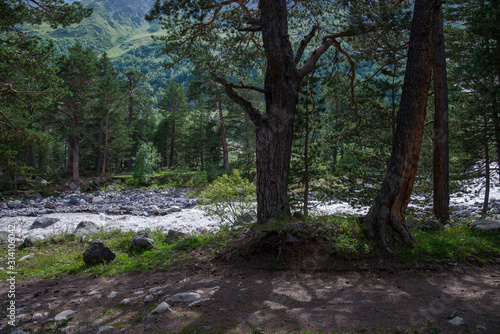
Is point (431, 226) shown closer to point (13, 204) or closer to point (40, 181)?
point (13, 204)

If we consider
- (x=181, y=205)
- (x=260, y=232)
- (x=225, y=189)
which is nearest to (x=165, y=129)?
(x=181, y=205)

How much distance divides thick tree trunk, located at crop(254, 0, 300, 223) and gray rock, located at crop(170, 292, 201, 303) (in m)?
2.45

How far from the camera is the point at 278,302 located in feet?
10.6

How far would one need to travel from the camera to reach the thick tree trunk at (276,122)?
18.9 feet

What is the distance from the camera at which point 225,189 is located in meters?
8.67

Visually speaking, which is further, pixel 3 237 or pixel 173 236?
pixel 3 237

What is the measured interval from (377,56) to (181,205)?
1262 cm

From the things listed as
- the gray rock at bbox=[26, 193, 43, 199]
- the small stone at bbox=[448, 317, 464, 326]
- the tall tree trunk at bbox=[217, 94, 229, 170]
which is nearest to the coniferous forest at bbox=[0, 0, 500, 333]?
the small stone at bbox=[448, 317, 464, 326]

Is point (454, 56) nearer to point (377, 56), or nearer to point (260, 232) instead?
point (377, 56)

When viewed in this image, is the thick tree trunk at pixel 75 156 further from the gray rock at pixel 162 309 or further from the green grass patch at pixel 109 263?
the gray rock at pixel 162 309

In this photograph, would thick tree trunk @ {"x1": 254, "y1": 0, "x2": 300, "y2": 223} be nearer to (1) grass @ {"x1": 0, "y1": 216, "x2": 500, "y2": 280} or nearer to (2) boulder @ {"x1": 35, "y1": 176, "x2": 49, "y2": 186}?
(1) grass @ {"x1": 0, "y1": 216, "x2": 500, "y2": 280}

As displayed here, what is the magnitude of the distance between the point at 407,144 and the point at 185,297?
13.8 ft

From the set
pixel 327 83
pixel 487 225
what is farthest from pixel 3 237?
pixel 487 225

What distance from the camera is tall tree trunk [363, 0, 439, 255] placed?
4652 millimetres
